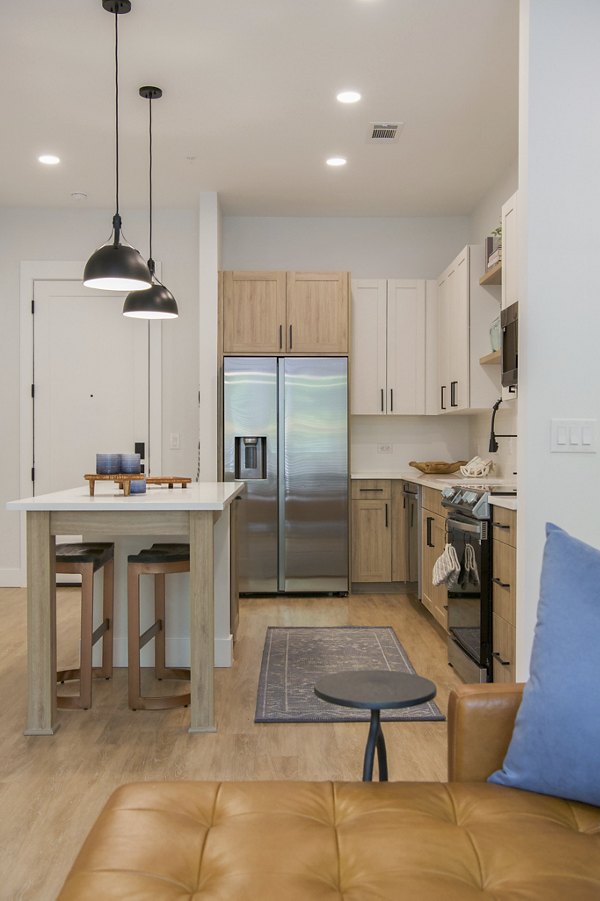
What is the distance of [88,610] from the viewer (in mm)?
3158

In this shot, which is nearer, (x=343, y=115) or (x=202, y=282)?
(x=343, y=115)

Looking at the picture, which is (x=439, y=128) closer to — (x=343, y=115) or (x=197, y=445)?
(x=343, y=115)

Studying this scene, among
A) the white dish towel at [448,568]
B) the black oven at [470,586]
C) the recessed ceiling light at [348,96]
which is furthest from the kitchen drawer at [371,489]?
the recessed ceiling light at [348,96]

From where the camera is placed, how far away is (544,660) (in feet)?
4.73

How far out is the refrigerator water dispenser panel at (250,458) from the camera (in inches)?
216

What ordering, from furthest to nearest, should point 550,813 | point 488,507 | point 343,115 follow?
point 343,115, point 488,507, point 550,813

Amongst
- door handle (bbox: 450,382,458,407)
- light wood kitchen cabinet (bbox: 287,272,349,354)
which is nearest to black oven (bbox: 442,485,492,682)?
door handle (bbox: 450,382,458,407)

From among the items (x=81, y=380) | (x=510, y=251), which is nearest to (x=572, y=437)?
(x=510, y=251)

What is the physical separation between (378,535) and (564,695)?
4248 millimetres

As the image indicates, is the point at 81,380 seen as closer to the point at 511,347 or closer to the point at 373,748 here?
the point at 511,347

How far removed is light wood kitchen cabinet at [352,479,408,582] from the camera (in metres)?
5.61

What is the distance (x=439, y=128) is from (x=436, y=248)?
1.73 metres

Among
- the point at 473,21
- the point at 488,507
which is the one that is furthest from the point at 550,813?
the point at 473,21

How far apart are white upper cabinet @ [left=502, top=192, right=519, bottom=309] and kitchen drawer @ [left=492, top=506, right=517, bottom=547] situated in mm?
1075
